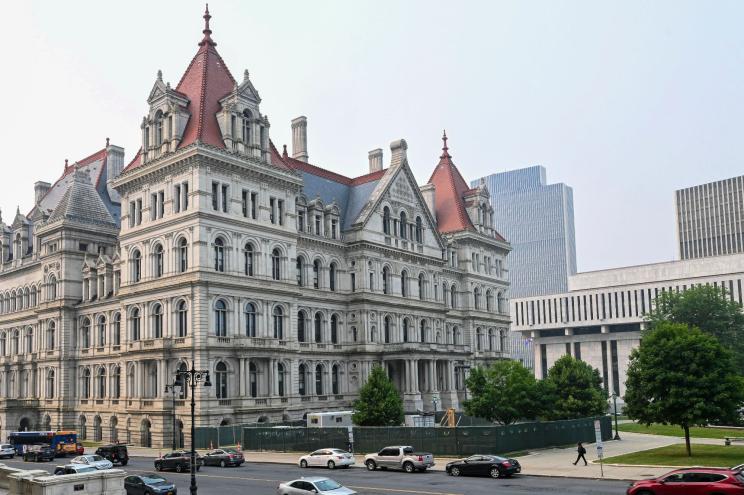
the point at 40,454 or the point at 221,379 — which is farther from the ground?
the point at 221,379

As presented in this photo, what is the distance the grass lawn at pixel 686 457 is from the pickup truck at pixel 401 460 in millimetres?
11008

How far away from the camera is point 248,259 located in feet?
212

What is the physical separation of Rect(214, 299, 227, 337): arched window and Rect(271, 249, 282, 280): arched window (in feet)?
21.4

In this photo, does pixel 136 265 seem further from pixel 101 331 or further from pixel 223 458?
pixel 223 458

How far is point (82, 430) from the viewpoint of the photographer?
72438 millimetres

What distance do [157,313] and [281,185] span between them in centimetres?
1496

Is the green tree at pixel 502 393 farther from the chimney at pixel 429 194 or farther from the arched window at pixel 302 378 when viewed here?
the chimney at pixel 429 194

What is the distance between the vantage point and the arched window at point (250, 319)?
63.5 metres

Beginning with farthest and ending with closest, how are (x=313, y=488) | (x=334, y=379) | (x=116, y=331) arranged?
(x=334, y=379) → (x=116, y=331) → (x=313, y=488)

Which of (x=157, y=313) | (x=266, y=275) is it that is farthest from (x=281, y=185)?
(x=157, y=313)

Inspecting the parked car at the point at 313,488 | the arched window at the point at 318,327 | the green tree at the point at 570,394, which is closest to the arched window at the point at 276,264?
the arched window at the point at 318,327

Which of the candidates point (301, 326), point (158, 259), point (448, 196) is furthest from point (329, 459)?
point (448, 196)

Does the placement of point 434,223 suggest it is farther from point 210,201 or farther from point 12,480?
point 12,480

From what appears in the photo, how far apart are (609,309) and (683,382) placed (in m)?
106
